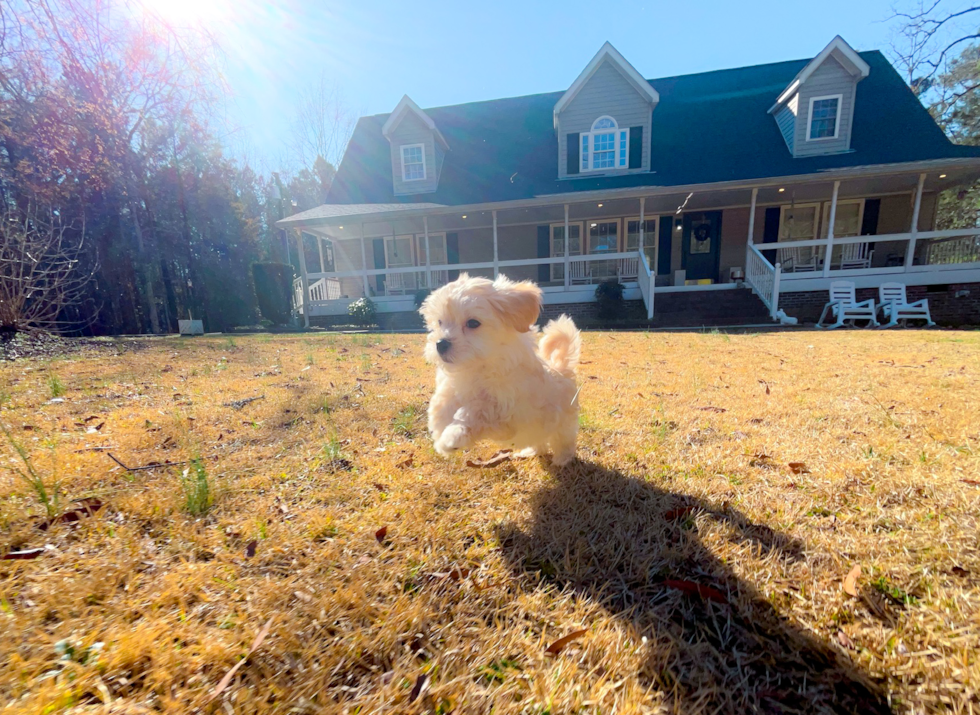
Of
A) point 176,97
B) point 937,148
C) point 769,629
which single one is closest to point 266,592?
point 769,629

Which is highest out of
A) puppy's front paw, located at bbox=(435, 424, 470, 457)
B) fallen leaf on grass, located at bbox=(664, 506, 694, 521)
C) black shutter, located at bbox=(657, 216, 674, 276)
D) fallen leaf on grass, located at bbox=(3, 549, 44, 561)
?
black shutter, located at bbox=(657, 216, 674, 276)

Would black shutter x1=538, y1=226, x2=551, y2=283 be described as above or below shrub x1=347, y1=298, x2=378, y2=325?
above

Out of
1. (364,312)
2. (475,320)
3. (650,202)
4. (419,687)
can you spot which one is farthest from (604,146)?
(419,687)

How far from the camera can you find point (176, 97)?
1327 cm

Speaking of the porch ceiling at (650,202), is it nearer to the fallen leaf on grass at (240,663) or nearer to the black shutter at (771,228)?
the black shutter at (771,228)

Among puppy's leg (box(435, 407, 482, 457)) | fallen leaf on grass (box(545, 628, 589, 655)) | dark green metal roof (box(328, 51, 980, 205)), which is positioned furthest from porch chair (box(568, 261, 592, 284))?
fallen leaf on grass (box(545, 628, 589, 655))

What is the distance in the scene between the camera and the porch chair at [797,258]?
1400cm

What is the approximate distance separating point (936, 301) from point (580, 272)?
10.8m

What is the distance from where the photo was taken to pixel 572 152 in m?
15.3

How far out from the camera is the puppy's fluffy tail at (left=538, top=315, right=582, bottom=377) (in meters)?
2.97

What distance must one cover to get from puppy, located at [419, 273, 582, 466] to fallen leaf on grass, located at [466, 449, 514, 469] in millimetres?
227

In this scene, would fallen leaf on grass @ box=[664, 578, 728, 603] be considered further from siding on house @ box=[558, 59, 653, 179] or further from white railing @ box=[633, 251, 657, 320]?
siding on house @ box=[558, 59, 653, 179]

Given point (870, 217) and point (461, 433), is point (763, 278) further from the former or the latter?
point (461, 433)

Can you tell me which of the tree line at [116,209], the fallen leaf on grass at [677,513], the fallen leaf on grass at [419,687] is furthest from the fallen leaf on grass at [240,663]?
the tree line at [116,209]
